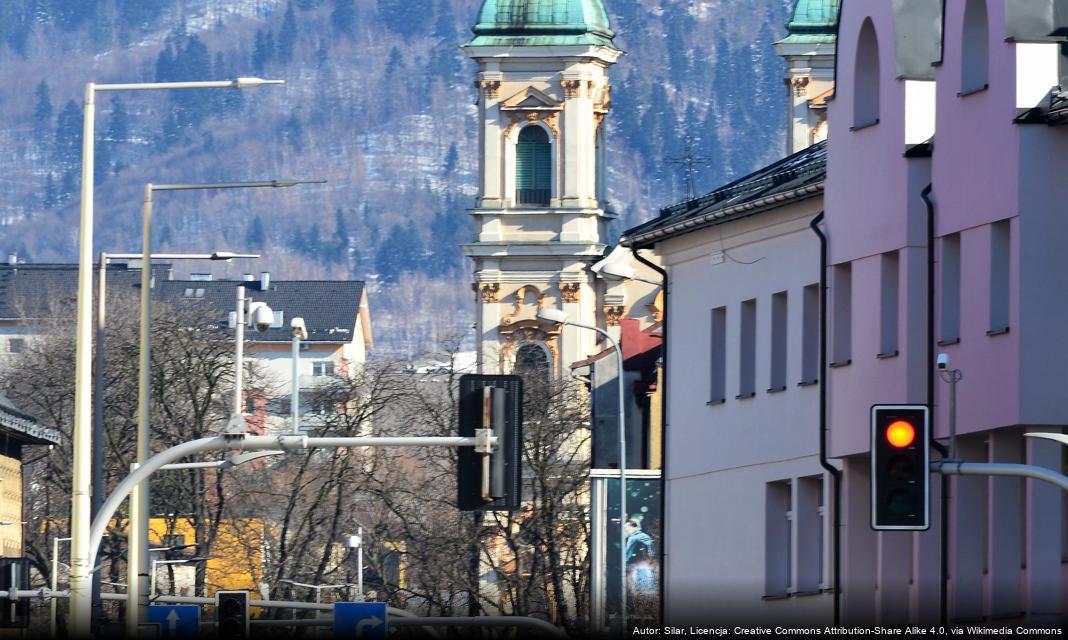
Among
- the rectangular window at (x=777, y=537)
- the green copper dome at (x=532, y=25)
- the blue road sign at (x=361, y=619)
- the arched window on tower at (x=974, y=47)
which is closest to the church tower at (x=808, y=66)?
the green copper dome at (x=532, y=25)

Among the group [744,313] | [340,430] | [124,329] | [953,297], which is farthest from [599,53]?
[953,297]

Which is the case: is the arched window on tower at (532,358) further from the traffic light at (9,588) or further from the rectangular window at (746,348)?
the traffic light at (9,588)

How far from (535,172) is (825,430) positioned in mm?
80935

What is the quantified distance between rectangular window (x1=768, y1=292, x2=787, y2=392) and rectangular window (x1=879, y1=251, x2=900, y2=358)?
21.0 ft

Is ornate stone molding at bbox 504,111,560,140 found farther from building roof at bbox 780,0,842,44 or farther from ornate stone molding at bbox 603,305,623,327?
building roof at bbox 780,0,842,44

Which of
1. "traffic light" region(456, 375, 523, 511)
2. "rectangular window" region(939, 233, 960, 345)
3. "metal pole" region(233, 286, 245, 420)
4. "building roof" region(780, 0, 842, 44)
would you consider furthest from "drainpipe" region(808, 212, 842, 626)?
"building roof" region(780, 0, 842, 44)

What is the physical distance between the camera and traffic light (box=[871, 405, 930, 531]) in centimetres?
2783

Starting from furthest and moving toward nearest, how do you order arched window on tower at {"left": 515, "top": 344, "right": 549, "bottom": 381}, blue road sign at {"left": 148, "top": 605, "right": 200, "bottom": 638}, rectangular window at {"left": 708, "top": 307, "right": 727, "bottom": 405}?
arched window on tower at {"left": 515, "top": 344, "right": 549, "bottom": 381}, rectangular window at {"left": 708, "top": 307, "right": 727, "bottom": 405}, blue road sign at {"left": 148, "top": 605, "right": 200, "bottom": 638}

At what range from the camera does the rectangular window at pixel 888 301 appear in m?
43.9

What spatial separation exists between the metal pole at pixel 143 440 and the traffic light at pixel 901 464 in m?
19.1

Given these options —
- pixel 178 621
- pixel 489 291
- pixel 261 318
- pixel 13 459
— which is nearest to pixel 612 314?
pixel 489 291

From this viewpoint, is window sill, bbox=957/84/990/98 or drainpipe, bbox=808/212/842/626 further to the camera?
drainpipe, bbox=808/212/842/626

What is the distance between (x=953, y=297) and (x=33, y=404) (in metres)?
65.9

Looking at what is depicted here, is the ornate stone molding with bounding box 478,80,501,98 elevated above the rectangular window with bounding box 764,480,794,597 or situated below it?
above
